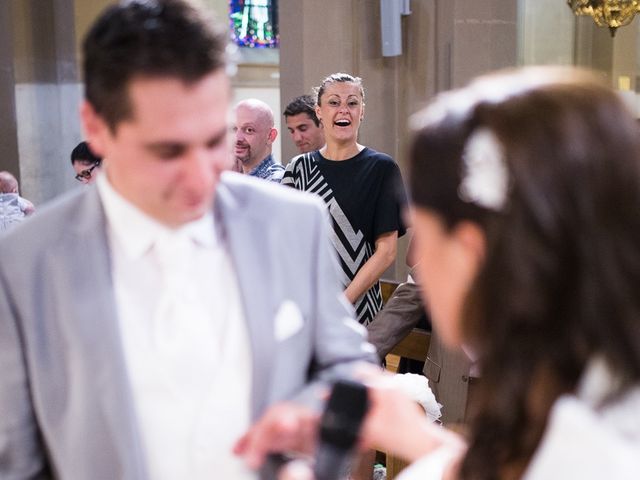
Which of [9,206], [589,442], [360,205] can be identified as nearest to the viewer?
[589,442]

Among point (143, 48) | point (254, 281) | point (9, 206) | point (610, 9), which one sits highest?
point (610, 9)

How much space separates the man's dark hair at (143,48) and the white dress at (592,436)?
2.73 feet

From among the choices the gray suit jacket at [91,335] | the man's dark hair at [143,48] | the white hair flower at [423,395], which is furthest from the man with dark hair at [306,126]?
the man's dark hair at [143,48]

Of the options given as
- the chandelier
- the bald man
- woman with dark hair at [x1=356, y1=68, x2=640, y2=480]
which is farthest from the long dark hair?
the chandelier

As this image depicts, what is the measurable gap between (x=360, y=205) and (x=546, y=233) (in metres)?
3.36

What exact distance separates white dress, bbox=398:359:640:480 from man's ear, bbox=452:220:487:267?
0.22 meters

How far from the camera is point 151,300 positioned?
160cm

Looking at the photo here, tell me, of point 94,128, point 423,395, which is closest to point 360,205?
point 423,395

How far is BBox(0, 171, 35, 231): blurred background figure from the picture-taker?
573 cm

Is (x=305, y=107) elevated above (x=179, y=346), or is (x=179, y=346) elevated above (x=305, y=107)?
(x=305, y=107)

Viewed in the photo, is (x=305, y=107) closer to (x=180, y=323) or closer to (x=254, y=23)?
(x=180, y=323)

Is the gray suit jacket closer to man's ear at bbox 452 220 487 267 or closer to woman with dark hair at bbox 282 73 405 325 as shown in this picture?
man's ear at bbox 452 220 487 267

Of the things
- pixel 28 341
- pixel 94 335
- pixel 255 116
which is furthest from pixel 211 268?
pixel 255 116

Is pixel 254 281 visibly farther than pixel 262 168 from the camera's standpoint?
No
